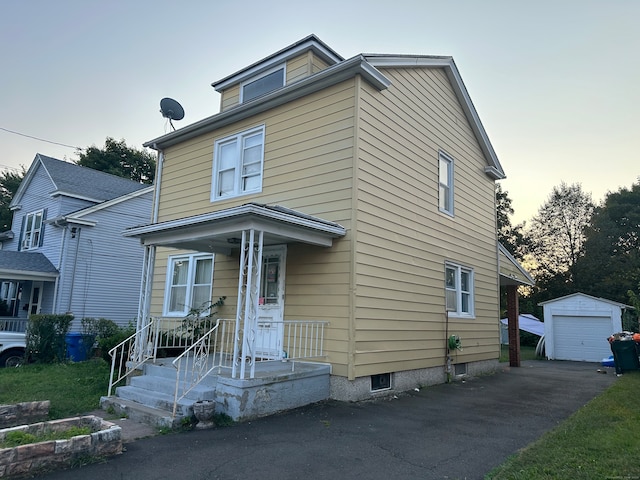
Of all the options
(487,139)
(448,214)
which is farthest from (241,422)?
(487,139)

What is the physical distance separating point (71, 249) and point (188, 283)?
956 cm

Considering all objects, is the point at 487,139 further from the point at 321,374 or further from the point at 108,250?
the point at 108,250

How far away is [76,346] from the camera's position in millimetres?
12914

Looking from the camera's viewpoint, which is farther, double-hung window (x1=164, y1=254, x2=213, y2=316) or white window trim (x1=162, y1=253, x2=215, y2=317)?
white window trim (x1=162, y1=253, x2=215, y2=317)

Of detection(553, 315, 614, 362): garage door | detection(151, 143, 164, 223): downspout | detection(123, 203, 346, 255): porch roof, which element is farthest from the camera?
detection(553, 315, 614, 362): garage door

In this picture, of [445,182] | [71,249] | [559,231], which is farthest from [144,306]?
[559,231]

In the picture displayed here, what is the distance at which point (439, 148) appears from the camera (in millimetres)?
11141

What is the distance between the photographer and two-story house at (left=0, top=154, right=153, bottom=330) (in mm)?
17219

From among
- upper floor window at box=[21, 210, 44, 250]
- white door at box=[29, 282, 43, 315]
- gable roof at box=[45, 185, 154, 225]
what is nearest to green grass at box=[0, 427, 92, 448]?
gable roof at box=[45, 185, 154, 225]

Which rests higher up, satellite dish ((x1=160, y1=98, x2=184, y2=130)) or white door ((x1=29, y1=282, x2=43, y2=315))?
satellite dish ((x1=160, y1=98, x2=184, y2=130))

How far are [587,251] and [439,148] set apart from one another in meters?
28.4

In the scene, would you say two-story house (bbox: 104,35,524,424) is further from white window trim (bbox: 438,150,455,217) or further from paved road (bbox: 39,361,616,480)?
paved road (bbox: 39,361,616,480)

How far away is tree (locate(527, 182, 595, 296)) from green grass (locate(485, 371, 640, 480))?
32.9m

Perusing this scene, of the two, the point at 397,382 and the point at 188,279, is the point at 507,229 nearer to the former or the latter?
the point at 397,382
